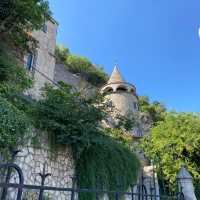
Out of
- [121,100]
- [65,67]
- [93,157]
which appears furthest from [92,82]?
[93,157]

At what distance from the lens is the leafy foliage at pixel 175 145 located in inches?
646

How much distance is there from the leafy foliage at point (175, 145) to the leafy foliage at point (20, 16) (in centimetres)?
1239

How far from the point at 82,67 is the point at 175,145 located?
2109cm

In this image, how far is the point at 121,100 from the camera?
27.8 metres

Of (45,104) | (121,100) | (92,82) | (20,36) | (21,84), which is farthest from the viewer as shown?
(92,82)

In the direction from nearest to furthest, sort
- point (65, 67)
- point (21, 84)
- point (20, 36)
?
point (21, 84) → point (20, 36) → point (65, 67)

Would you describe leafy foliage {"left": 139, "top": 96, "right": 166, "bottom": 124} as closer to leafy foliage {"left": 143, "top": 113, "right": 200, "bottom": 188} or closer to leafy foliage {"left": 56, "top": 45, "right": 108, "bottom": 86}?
leafy foliage {"left": 56, "top": 45, "right": 108, "bottom": 86}

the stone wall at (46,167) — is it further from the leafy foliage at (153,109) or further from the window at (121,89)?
the leafy foliage at (153,109)

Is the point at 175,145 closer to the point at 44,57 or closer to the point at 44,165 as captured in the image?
the point at 44,57

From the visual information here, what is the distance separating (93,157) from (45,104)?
2523 mm

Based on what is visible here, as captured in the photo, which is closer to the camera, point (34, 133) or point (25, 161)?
point (25, 161)

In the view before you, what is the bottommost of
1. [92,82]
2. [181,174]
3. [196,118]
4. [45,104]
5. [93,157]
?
[181,174]

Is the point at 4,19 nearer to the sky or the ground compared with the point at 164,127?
nearer to the sky

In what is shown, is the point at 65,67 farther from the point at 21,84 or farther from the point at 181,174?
the point at 181,174
